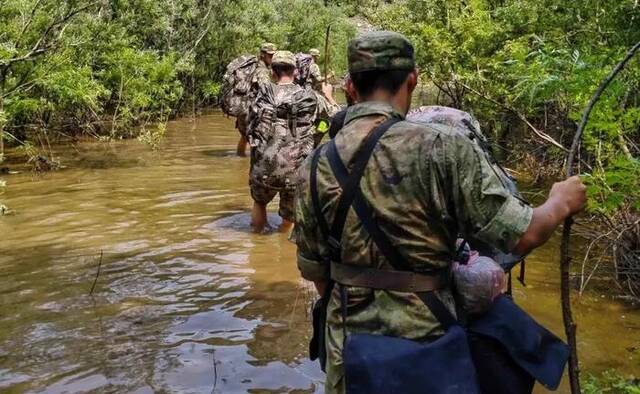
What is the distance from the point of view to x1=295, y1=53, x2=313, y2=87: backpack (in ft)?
38.7

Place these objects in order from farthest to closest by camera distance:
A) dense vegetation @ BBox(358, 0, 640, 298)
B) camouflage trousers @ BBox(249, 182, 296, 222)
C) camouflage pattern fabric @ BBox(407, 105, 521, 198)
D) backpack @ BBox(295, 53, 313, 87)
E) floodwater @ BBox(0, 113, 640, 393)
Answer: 1. backpack @ BBox(295, 53, 313, 87)
2. camouflage trousers @ BBox(249, 182, 296, 222)
3. floodwater @ BBox(0, 113, 640, 393)
4. dense vegetation @ BBox(358, 0, 640, 298)
5. camouflage pattern fabric @ BBox(407, 105, 521, 198)

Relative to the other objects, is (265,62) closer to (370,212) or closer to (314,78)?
(314,78)

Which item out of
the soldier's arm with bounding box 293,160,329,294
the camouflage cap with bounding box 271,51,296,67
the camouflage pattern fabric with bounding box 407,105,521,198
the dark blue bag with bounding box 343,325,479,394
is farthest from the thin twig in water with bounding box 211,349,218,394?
the camouflage cap with bounding box 271,51,296,67

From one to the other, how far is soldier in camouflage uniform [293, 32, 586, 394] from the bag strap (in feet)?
0.06

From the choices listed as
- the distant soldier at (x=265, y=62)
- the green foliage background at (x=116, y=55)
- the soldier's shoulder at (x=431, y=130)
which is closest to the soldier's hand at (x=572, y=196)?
the soldier's shoulder at (x=431, y=130)

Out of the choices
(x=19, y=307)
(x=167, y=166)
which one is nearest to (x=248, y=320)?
(x=19, y=307)

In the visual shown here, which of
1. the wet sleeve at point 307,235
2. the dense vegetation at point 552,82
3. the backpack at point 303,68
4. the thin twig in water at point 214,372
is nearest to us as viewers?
the wet sleeve at point 307,235

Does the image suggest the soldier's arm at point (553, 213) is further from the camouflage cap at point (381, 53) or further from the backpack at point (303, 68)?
the backpack at point (303, 68)

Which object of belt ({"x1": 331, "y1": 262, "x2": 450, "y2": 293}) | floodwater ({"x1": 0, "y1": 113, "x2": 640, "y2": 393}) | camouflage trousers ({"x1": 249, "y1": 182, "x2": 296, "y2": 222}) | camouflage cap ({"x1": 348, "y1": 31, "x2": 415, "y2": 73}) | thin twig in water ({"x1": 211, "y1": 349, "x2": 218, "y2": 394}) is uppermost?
camouflage cap ({"x1": 348, "y1": 31, "x2": 415, "y2": 73})

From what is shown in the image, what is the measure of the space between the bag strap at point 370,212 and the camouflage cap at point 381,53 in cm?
19

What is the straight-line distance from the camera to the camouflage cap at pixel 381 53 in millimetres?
2420

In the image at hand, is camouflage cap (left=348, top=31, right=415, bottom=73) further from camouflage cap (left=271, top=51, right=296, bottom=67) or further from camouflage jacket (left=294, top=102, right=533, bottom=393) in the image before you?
camouflage cap (left=271, top=51, right=296, bottom=67)

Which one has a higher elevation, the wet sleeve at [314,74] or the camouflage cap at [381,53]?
the camouflage cap at [381,53]

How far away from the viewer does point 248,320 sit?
18.3 ft
